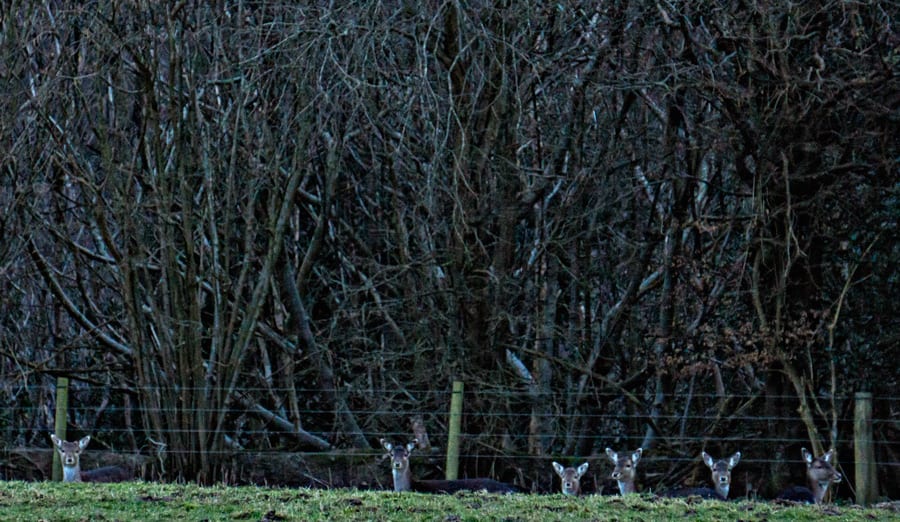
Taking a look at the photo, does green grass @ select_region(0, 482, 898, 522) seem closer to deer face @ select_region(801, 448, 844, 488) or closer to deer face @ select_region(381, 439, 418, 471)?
deer face @ select_region(801, 448, 844, 488)

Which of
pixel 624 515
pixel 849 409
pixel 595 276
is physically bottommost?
pixel 624 515

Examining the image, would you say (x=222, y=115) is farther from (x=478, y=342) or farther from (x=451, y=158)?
(x=478, y=342)

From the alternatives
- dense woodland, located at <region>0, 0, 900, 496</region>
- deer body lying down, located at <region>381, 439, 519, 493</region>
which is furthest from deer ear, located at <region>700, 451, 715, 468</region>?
deer body lying down, located at <region>381, 439, 519, 493</region>

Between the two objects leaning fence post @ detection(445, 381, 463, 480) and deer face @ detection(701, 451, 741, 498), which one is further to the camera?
leaning fence post @ detection(445, 381, 463, 480)

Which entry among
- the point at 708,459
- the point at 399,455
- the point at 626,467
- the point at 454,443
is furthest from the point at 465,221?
the point at 708,459

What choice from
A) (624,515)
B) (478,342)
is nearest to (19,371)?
(478,342)

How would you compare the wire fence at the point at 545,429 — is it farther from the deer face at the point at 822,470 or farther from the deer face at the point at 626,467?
the deer face at the point at 626,467

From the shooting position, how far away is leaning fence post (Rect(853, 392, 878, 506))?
43.6ft

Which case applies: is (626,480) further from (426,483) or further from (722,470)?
(426,483)

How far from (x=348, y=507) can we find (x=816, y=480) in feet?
19.8

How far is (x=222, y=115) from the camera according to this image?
52.9 ft

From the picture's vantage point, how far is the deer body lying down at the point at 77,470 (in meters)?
14.3

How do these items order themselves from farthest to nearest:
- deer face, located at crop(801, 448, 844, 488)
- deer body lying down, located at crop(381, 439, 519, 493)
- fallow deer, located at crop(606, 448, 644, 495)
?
fallow deer, located at crop(606, 448, 644, 495) → deer face, located at crop(801, 448, 844, 488) → deer body lying down, located at crop(381, 439, 519, 493)

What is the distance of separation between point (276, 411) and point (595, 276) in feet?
15.9
